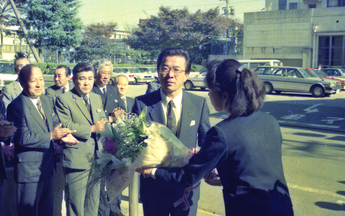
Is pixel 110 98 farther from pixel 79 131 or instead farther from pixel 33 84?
pixel 33 84

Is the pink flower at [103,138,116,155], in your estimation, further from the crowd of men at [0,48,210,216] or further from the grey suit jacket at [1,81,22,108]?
the grey suit jacket at [1,81,22,108]

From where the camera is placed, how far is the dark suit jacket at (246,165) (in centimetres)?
204

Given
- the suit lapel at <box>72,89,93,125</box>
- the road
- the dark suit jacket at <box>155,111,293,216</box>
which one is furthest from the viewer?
the road

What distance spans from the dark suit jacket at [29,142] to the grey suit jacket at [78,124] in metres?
0.24

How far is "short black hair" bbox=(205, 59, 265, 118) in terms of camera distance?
83.0 inches

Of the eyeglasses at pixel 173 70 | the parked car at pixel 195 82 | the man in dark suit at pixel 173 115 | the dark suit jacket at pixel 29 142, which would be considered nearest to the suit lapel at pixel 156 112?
the man in dark suit at pixel 173 115

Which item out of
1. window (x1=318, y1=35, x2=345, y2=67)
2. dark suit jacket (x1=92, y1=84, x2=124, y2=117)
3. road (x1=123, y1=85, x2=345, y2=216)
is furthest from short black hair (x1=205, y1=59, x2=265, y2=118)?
window (x1=318, y1=35, x2=345, y2=67)

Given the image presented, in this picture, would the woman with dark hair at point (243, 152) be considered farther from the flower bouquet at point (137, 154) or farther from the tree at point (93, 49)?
the tree at point (93, 49)

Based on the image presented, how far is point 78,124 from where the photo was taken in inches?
146

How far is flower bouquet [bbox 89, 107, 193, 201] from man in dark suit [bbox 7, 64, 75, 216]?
3.57ft

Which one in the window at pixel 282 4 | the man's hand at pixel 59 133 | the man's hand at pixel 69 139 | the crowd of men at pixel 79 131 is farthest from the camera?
the window at pixel 282 4

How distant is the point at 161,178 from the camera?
2316 mm

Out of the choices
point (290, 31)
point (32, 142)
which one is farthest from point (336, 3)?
point (32, 142)

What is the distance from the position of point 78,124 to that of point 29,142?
1.76 ft
